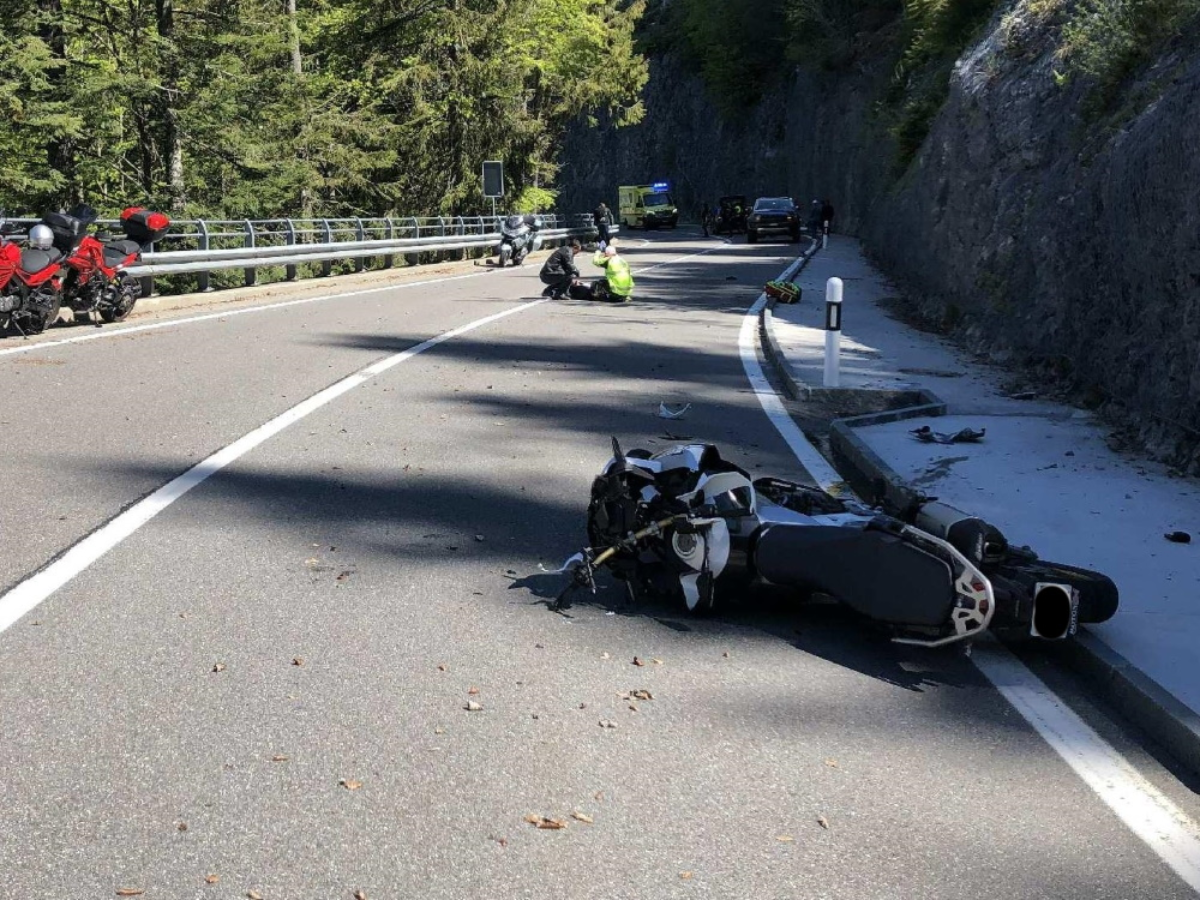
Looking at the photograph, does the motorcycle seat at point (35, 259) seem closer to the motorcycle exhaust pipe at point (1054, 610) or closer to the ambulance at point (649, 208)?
the motorcycle exhaust pipe at point (1054, 610)

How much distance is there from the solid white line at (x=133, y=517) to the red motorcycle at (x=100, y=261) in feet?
17.8

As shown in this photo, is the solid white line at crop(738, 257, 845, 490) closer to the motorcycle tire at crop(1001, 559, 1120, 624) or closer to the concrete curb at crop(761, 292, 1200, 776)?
the concrete curb at crop(761, 292, 1200, 776)

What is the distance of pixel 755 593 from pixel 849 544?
2.17ft

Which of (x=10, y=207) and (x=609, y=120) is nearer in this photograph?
(x=10, y=207)

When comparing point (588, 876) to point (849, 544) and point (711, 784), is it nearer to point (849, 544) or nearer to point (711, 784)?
point (711, 784)

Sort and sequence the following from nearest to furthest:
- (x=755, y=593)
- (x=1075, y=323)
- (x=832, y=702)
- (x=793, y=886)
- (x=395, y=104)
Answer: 1. (x=793, y=886)
2. (x=832, y=702)
3. (x=755, y=593)
4. (x=1075, y=323)
5. (x=395, y=104)

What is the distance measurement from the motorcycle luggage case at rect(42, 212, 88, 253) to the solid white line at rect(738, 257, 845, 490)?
306 inches

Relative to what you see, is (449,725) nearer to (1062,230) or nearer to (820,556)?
(820,556)

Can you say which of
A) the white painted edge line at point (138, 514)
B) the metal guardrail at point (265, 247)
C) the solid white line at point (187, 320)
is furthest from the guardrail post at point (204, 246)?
the white painted edge line at point (138, 514)

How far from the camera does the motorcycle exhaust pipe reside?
539 cm

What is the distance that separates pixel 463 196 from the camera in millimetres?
52031

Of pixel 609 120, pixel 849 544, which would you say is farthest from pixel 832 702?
pixel 609 120

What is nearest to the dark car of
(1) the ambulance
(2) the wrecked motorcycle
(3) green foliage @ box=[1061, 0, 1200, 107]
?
(1) the ambulance

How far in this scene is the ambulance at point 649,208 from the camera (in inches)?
2854
